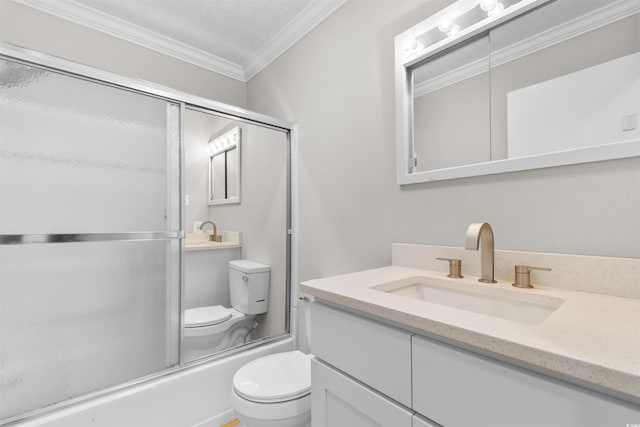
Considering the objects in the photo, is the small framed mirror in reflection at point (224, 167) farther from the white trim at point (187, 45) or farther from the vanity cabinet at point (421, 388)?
the vanity cabinet at point (421, 388)

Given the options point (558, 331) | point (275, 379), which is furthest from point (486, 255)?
point (275, 379)

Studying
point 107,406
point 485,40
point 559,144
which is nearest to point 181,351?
point 107,406

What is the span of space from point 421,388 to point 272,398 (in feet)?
2.43

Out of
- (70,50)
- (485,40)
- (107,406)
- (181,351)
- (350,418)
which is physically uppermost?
(70,50)

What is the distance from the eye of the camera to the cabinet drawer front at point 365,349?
72cm

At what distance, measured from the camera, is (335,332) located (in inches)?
35.1

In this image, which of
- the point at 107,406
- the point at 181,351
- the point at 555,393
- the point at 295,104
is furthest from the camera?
the point at 295,104

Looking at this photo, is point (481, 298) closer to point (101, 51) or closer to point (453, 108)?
point (453, 108)

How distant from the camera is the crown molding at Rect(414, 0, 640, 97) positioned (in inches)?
34.6

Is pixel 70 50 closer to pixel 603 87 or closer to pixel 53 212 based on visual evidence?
pixel 53 212

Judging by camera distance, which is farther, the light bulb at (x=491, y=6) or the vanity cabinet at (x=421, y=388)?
the light bulb at (x=491, y=6)

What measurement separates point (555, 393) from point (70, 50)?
280 centimetres

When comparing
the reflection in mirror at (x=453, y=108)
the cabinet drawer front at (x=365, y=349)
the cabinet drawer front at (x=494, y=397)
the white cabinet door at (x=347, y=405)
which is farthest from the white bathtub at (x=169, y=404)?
the reflection in mirror at (x=453, y=108)

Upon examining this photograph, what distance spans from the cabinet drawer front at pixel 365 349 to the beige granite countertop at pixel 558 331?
0.04 meters
